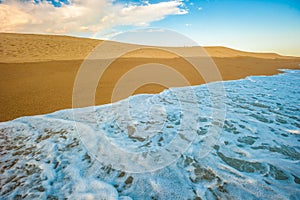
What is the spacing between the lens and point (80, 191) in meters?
1.82

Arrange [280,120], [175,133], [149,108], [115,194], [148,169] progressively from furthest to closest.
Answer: [149,108]
[280,120]
[175,133]
[148,169]
[115,194]

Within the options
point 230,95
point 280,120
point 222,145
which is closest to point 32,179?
point 222,145

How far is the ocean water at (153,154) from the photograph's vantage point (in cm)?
186

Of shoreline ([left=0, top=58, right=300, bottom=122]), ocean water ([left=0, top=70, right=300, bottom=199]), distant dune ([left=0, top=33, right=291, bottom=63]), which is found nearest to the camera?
ocean water ([left=0, top=70, right=300, bottom=199])

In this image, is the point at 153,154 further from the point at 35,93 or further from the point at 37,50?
the point at 37,50

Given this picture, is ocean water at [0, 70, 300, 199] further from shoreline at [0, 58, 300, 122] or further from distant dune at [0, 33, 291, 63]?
distant dune at [0, 33, 291, 63]

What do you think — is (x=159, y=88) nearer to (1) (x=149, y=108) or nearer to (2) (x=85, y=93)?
(1) (x=149, y=108)

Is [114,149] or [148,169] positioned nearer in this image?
[148,169]

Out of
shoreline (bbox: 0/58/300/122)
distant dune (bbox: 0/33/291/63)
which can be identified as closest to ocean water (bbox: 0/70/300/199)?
shoreline (bbox: 0/58/300/122)

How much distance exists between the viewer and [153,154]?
2.54m

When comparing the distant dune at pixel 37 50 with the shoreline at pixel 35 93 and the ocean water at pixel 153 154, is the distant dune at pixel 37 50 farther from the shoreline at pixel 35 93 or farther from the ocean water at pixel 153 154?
the ocean water at pixel 153 154

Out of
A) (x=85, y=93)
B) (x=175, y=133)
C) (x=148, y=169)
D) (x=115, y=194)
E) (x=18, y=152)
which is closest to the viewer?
(x=115, y=194)

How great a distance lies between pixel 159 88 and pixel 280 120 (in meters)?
4.12

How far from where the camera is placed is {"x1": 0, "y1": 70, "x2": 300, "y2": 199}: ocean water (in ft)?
6.11
